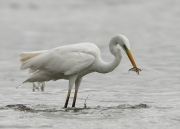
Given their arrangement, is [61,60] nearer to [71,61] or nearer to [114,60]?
[71,61]

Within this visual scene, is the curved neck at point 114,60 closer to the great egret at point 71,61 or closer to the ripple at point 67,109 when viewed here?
the great egret at point 71,61

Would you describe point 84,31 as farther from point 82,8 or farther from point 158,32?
point 82,8

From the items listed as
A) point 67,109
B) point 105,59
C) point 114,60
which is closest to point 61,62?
point 67,109

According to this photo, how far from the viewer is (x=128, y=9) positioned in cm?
3164

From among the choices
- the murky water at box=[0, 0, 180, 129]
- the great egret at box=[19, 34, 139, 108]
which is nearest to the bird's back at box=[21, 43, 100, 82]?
the great egret at box=[19, 34, 139, 108]

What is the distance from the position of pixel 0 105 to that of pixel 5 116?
1146mm

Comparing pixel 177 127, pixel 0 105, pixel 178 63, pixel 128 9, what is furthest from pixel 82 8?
pixel 177 127

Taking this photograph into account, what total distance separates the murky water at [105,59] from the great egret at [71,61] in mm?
649

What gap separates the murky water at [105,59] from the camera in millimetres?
9688

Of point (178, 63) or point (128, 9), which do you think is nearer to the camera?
point (178, 63)

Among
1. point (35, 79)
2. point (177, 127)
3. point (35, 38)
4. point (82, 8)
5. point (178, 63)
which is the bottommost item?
point (177, 127)

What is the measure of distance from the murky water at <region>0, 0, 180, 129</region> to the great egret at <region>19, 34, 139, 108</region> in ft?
2.13

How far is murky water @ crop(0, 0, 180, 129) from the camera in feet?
31.8

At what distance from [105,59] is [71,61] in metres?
7.80
